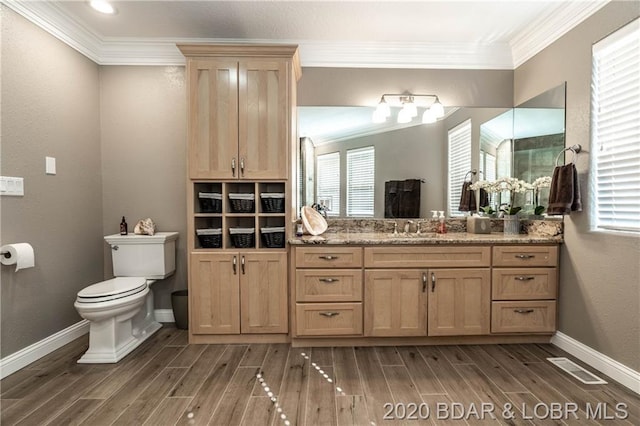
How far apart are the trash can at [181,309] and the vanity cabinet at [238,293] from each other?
315mm

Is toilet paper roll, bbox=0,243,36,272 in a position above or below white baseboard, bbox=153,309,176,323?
above

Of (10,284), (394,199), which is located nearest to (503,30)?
(394,199)

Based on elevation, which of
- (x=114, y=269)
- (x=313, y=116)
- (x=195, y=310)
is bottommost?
(x=195, y=310)

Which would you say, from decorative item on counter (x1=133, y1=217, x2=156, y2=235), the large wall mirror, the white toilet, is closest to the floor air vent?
the large wall mirror

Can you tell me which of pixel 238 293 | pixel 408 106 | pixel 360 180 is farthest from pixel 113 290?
pixel 408 106

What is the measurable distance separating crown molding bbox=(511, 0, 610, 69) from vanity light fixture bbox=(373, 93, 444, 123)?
2.65 ft

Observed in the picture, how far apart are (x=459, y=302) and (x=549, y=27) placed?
228 centimetres

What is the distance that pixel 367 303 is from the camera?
2.43 meters

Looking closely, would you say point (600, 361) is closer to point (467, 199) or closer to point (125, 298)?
point (467, 199)

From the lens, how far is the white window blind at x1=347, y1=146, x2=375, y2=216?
3020 millimetres

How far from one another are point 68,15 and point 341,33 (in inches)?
85.1

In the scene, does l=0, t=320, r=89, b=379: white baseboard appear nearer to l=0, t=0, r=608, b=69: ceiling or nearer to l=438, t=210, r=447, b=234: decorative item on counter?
l=0, t=0, r=608, b=69: ceiling

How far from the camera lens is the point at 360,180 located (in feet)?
9.91

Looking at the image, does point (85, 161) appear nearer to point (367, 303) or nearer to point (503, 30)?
point (367, 303)
